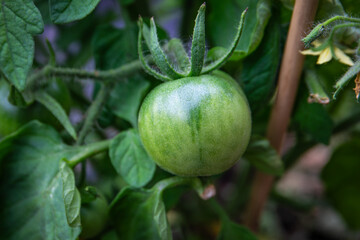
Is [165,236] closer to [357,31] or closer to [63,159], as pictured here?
[63,159]

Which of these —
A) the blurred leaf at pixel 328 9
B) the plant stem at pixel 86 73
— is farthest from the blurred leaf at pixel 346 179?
the plant stem at pixel 86 73

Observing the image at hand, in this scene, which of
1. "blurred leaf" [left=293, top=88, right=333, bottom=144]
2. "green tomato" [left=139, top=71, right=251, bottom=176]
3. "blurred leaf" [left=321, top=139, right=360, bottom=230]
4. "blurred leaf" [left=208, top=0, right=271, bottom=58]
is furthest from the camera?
"blurred leaf" [left=321, top=139, right=360, bottom=230]

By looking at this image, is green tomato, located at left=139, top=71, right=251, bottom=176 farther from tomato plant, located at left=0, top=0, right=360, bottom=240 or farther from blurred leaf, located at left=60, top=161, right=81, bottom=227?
blurred leaf, located at left=60, top=161, right=81, bottom=227

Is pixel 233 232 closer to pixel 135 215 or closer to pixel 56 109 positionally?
pixel 135 215

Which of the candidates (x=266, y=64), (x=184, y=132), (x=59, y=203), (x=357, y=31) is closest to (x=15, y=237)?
(x=59, y=203)

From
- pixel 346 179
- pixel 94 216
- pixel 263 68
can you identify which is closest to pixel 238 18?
pixel 263 68

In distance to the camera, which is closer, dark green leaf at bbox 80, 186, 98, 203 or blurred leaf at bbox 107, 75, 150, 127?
dark green leaf at bbox 80, 186, 98, 203

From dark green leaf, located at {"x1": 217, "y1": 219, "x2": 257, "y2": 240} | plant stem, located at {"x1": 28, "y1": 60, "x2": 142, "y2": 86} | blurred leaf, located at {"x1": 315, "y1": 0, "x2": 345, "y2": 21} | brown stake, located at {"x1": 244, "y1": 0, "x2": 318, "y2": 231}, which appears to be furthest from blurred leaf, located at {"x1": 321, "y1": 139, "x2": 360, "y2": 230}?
plant stem, located at {"x1": 28, "y1": 60, "x2": 142, "y2": 86}
